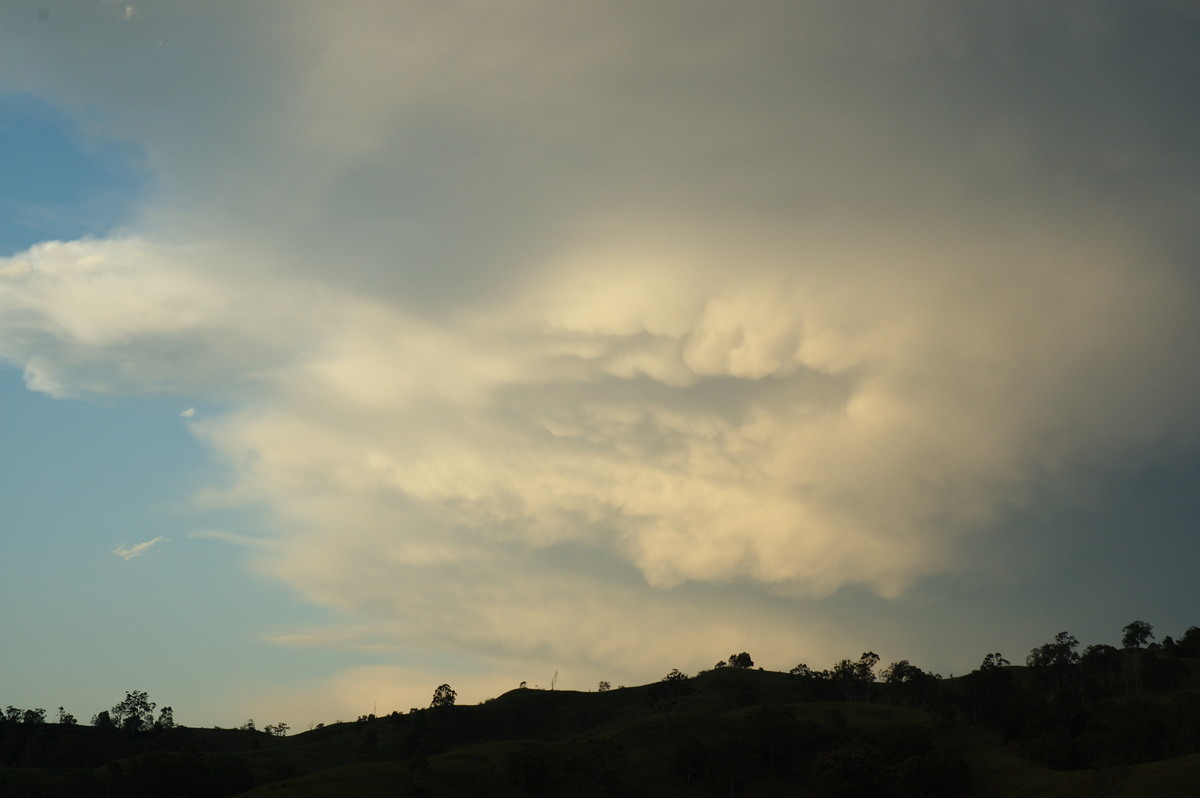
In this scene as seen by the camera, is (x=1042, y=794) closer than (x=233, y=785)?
Yes

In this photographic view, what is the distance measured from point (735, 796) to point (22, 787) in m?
133

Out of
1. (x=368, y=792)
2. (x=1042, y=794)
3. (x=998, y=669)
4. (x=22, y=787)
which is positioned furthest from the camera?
(x=998, y=669)

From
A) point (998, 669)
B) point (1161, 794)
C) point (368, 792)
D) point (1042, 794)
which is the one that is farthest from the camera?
point (998, 669)

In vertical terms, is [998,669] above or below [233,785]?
above

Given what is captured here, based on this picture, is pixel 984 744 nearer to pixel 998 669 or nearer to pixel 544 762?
pixel 998 669

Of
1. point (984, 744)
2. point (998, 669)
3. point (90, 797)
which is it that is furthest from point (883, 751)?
point (90, 797)

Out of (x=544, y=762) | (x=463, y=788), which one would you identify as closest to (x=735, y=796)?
(x=544, y=762)

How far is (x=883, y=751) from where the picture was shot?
164250 mm

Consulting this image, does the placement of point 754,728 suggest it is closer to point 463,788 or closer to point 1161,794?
point 463,788

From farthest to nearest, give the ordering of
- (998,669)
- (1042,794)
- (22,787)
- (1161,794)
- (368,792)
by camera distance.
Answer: (998,669) < (22,787) < (368,792) < (1042,794) < (1161,794)

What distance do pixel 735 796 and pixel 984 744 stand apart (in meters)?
51.1

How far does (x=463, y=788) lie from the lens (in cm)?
16012

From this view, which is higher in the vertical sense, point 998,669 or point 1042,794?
point 998,669

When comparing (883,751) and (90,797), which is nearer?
(883,751)
